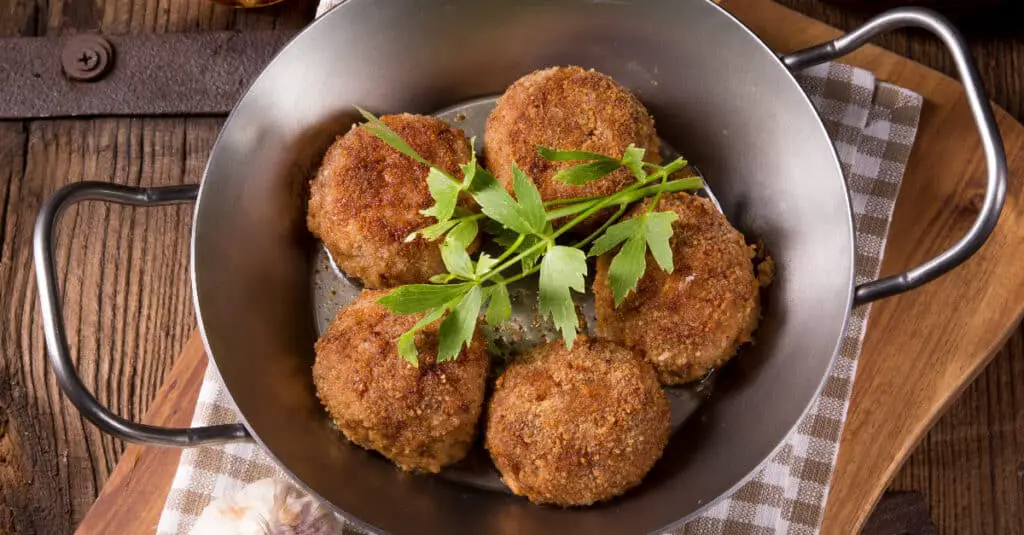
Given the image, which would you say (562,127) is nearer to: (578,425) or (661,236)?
(661,236)

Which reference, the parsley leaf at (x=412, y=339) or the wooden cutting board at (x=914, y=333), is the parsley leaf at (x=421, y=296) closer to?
the parsley leaf at (x=412, y=339)

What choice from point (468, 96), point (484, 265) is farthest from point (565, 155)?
point (468, 96)

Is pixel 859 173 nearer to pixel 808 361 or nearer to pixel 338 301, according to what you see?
pixel 808 361

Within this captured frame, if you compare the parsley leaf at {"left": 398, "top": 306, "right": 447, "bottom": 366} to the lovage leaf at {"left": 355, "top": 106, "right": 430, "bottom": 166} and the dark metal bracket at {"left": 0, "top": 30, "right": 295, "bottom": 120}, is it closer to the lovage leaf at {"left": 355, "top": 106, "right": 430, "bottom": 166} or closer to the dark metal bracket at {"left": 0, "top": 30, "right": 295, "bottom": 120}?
the lovage leaf at {"left": 355, "top": 106, "right": 430, "bottom": 166}

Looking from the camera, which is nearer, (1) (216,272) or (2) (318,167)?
(1) (216,272)

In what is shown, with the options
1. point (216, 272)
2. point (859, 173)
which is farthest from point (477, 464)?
point (859, 173)

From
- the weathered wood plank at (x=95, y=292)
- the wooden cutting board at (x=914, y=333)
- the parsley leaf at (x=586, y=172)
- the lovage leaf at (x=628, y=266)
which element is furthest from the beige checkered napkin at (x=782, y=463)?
the parsley leaf at (x=586, y=172)
